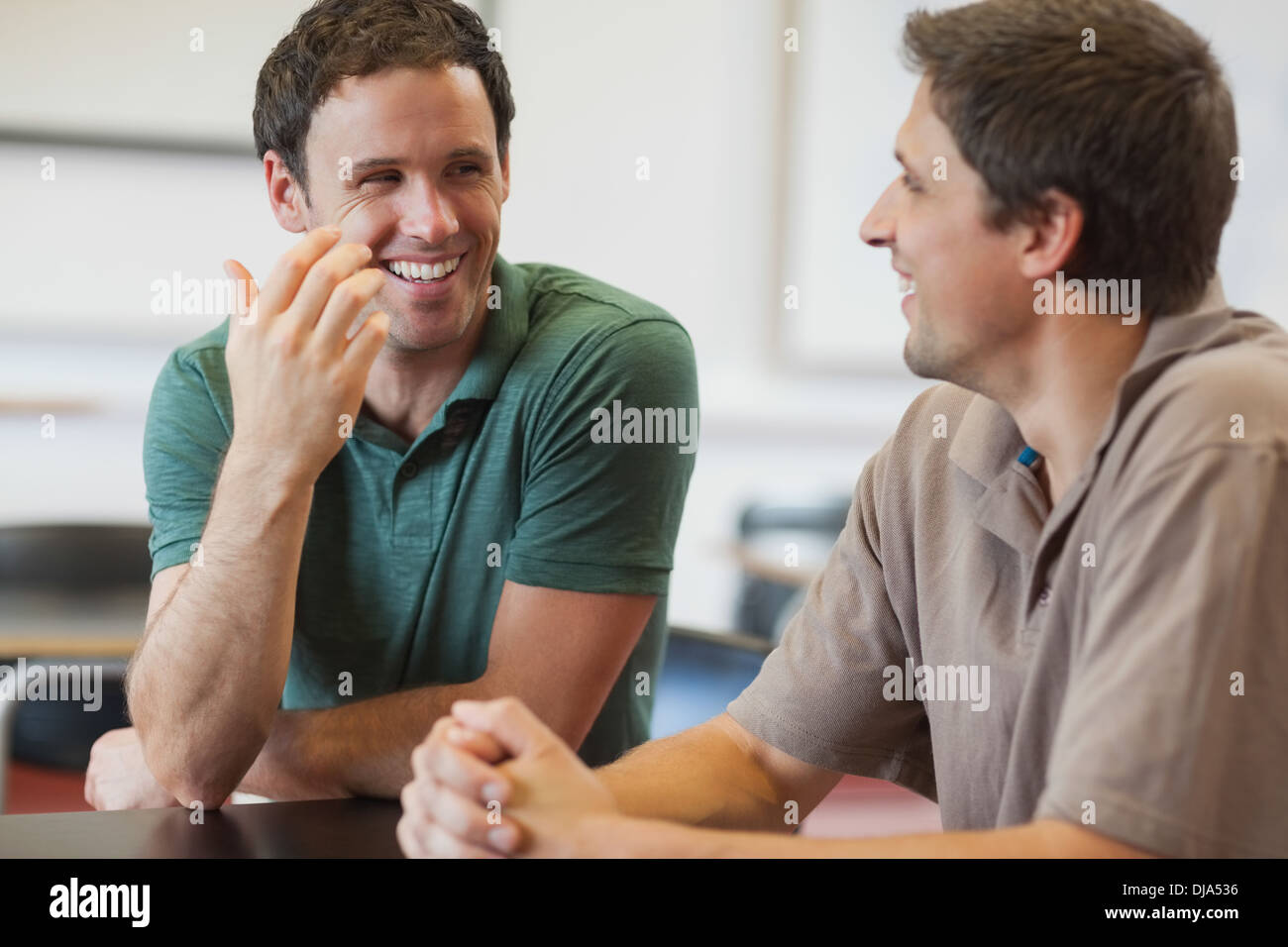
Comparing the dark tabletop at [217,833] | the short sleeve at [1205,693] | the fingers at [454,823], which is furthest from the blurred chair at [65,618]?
the short sleeve at [1205,693]

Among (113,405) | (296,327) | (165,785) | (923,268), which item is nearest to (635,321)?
(296,327)

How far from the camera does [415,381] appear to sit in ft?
5.36

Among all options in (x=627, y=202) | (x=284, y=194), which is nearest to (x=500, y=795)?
(x=284, y=194)

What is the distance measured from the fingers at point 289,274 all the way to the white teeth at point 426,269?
6.2 inches

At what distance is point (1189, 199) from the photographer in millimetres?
1009

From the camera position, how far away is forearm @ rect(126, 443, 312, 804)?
1372mm

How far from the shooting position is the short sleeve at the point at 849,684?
1271 mm

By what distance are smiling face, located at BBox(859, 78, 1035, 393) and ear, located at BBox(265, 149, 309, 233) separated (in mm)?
870

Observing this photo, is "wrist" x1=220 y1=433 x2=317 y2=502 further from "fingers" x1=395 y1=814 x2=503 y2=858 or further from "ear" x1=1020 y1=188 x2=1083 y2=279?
"ear" x1=1020 y1=188 x2=1083 y2=279

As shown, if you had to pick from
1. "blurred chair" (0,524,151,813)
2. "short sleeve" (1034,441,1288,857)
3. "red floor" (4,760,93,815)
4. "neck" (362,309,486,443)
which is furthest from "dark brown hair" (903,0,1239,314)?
"red floor" (4,760,93,815)

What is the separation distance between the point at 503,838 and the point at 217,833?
0.32 meters

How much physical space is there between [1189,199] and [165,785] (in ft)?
3.69

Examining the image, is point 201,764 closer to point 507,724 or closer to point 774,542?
point 507,724

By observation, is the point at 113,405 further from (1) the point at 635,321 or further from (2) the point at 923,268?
(2) the point at 923,268
